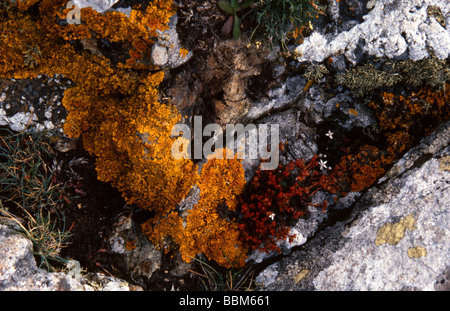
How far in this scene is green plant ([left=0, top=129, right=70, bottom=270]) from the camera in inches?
150

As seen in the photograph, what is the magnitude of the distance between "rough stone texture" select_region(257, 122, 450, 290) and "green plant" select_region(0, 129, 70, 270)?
117 inches

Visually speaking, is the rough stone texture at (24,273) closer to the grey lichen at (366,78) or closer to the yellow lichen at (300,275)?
the yellow lichen at (300,275)

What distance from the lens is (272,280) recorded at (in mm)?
4402

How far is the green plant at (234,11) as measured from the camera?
4.00m

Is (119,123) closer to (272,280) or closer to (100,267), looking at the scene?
(100,267)

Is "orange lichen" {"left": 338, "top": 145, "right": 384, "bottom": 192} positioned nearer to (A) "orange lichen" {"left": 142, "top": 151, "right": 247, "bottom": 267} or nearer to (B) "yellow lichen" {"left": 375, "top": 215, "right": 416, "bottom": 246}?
(B) "yellow lichen" {"left": 375, "top": 215, "right": 416, "bottom": 246}

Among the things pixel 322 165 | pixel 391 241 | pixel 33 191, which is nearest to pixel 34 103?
pixel 33 191

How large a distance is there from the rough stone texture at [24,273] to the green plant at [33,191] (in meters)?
0.13

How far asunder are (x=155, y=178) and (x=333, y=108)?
3.16m

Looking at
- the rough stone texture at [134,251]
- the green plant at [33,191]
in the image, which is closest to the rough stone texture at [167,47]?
the green plant at [33,191]

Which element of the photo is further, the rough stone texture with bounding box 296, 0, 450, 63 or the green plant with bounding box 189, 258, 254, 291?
the rough stone texture with bounding box 296, 0, 450, 63

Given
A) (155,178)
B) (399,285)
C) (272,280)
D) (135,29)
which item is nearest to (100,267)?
(155,178)

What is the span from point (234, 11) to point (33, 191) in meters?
3.69

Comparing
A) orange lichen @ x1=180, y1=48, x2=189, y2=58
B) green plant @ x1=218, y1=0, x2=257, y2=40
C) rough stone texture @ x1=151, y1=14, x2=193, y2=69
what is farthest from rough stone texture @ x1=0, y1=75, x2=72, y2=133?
green plant @ x1=218, y1=0, x2=257, y2=40
